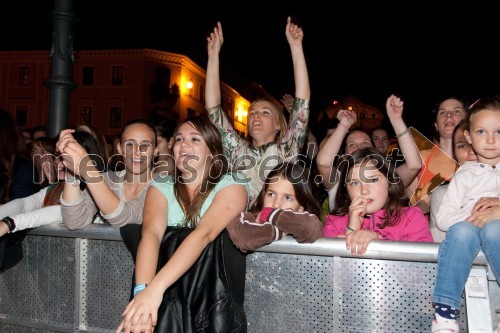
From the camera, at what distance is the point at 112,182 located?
3.96 meters

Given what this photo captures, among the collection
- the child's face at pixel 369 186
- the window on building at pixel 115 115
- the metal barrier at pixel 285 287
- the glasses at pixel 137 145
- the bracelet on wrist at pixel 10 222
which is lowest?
the metal barrier at pixel 285 287

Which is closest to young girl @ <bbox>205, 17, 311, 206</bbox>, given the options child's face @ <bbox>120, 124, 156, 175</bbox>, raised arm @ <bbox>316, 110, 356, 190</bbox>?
raised arm @ <bbox>316, 110, 356, 190</bbox>

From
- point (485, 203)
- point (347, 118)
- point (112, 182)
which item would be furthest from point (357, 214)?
point (112, 182)

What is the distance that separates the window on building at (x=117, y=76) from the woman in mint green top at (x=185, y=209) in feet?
135

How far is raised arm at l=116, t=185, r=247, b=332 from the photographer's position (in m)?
2.55

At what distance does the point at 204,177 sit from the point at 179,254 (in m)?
0.67

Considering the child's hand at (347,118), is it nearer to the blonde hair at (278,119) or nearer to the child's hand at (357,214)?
the blonde hair at (278,119)

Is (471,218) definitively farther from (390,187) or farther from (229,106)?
(229,106)

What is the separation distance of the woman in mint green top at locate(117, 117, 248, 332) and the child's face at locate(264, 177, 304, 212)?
427 mm

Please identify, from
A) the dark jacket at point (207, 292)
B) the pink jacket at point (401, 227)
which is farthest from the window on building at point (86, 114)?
the dark jacket at point (207, 292)

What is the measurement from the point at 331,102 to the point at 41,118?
28.2 m

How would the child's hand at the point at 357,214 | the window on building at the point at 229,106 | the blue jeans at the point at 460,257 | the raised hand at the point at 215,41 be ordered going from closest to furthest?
the blue jeans at the point at 460,257
the child's hand at the point at 357,214
the raised hand at the point at 215,41
the window on building at the point at 229,106

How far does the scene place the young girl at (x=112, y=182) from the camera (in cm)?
310

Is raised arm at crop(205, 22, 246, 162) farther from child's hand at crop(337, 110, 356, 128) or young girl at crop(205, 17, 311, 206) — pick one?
child's hand at crop(337, 110, 356, 128)
